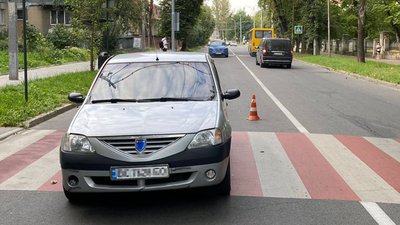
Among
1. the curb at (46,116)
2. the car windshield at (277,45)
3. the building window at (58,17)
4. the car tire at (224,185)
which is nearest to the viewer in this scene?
the car tire at (224,185)

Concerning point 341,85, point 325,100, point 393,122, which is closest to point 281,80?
point 341,85

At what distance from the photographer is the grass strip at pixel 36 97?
10725 millimetres

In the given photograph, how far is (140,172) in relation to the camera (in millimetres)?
4805

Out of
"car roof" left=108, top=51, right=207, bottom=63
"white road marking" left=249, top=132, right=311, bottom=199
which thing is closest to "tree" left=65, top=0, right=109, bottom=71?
"white road marking" left=249, top=132, right=311, bottom=199

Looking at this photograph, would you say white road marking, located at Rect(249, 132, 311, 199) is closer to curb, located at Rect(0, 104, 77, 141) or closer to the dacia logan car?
the dacia logan car

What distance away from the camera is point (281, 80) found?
2145 centimetres

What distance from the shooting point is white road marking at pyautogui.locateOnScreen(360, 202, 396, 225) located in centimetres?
485

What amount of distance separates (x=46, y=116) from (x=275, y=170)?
638 centimetres

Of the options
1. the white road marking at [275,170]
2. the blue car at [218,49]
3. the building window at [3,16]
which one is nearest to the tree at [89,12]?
the white road marking at [275,170]

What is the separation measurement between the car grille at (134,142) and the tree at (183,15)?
5352 cm

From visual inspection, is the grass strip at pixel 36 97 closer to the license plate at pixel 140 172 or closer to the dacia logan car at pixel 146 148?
the dacia logan car at pixel 146 148

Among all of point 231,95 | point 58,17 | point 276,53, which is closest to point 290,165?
point 231,95

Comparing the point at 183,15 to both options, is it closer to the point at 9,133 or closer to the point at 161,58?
the point at 9,133

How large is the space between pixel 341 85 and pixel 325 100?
5.41 m
